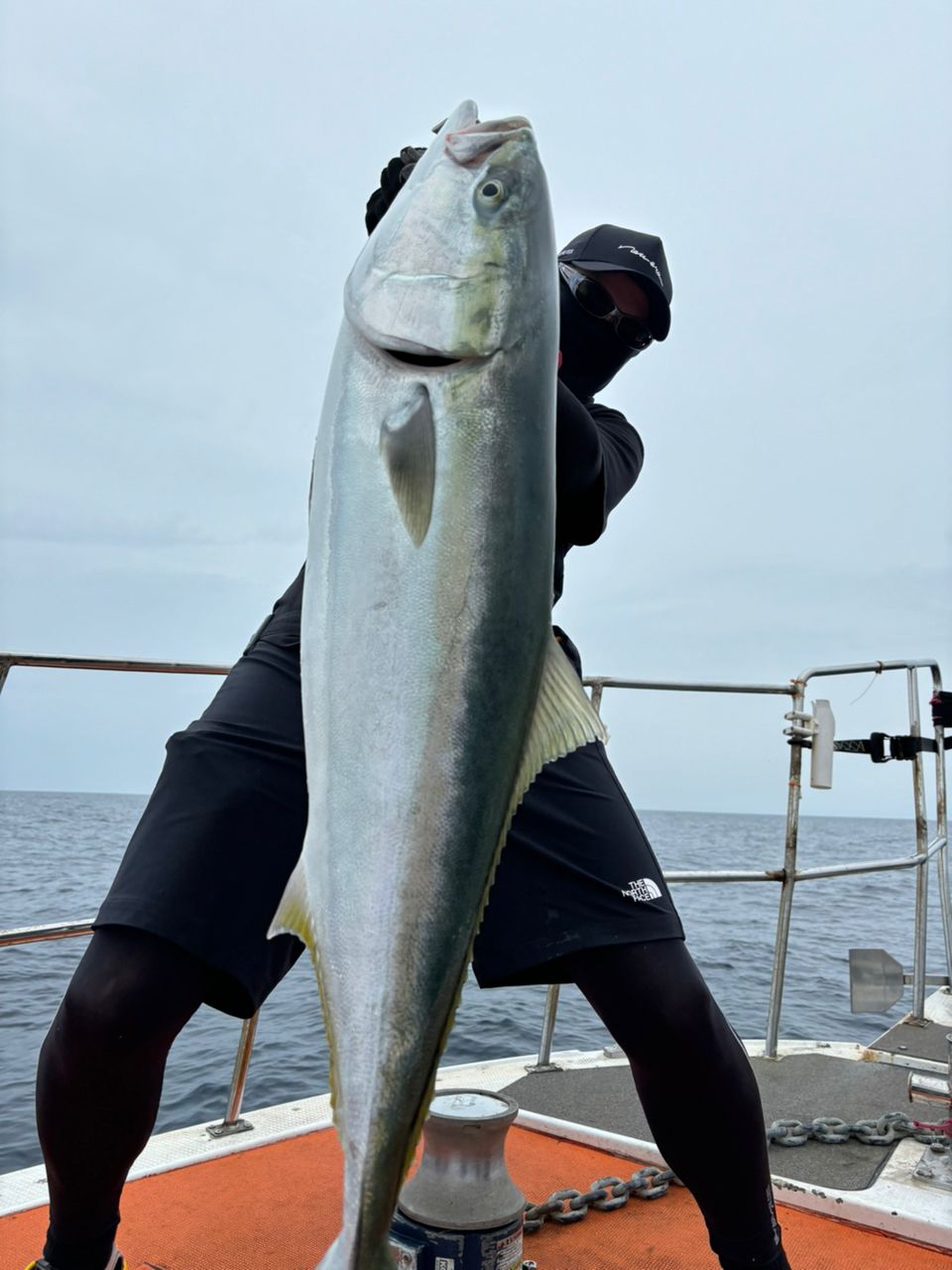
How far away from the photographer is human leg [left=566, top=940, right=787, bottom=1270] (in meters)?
1.71

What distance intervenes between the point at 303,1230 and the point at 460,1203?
71 cm

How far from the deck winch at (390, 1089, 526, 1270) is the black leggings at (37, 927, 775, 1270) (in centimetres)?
49

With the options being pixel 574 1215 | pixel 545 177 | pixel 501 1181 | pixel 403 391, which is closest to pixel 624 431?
pixel 545 177

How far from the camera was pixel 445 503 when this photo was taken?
4.26 feet

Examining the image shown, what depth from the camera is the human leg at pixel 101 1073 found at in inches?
60.4

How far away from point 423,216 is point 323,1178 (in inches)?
104

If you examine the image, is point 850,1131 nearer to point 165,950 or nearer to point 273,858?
point 273,858

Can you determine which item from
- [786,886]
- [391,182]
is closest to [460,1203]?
[391,182]

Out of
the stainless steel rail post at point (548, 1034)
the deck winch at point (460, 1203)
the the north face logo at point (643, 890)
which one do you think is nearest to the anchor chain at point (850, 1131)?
the stainless steel rail post at point (548, 1034)

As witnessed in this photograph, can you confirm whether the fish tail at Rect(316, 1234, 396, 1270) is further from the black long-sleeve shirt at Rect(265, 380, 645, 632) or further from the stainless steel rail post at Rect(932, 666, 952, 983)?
the stainless steel rail post at Rect(932, 666, 952, 983)

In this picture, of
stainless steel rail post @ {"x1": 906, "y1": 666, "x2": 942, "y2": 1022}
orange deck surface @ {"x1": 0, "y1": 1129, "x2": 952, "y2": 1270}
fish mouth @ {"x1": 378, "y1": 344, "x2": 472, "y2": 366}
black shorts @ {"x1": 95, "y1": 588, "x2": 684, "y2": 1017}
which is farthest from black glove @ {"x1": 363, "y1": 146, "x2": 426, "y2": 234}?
stainless steel rail post @ {"x1": 906, "y1": 666, "x2": 942, "y2": 1022}

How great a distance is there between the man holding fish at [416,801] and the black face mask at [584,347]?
498 millimetres

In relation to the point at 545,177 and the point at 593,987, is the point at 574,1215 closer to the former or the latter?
the point at 593,987

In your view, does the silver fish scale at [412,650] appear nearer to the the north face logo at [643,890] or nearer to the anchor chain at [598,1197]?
the the north face logo at [643,890]
